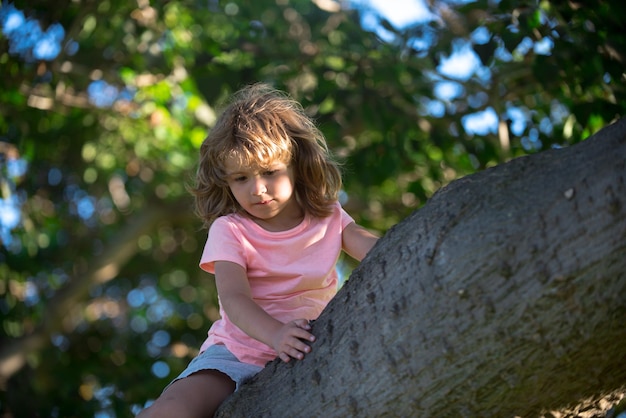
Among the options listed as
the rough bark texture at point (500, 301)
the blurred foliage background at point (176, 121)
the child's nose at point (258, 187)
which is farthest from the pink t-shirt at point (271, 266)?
the blurred foliage background at point (176, 121)

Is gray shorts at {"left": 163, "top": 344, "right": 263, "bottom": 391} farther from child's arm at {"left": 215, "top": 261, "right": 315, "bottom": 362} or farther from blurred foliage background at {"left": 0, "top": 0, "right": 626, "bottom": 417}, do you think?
blurred foliage background at {"left": 0, "top": 0, "right": 626, "bottom": 417}

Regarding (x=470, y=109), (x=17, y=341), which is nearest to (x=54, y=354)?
(x=17, y=341)

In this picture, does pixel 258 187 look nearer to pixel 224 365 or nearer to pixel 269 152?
pixel 269 152

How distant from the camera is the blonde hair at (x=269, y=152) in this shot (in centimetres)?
223

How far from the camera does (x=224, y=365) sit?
2143 mm

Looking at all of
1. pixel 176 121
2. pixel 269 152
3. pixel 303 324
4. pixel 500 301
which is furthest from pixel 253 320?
pixel 176 121

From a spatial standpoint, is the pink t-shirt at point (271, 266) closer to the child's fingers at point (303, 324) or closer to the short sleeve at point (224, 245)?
the short sleeve at point (224, 245)

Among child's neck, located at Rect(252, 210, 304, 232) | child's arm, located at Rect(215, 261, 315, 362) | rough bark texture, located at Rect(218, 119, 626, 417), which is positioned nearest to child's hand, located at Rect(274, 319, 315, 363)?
child's arm, located at Rect(215, 261, 315, 362)

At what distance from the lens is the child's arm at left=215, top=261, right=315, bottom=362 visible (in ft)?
6.11

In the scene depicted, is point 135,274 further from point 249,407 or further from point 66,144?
point 249,407

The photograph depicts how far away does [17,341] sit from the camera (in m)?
7.04

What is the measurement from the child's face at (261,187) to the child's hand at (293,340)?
1.37ft

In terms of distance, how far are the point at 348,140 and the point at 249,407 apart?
4009 mm

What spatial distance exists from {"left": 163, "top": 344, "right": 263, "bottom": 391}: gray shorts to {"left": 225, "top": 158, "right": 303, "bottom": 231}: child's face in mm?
361
